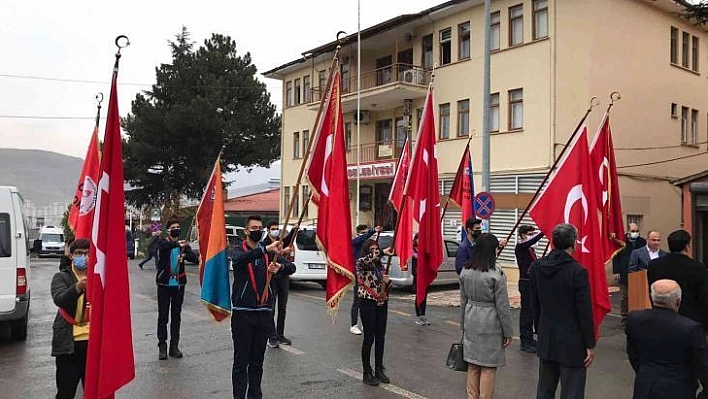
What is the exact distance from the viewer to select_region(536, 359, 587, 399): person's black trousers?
5.25 m

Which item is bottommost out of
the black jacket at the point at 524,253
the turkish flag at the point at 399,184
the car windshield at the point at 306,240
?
the car windshield at the point at 306,240

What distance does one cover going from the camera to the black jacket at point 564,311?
518cm

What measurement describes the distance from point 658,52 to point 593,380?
18378 mm

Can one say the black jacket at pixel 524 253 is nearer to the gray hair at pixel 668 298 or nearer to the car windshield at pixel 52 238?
the gray hair at pixel 668 298

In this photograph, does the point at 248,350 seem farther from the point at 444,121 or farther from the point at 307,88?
the point at 307,88

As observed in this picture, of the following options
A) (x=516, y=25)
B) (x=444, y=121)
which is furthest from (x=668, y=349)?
(x=444, y=121)

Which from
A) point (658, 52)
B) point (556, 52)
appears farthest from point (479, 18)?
point (658, 52)

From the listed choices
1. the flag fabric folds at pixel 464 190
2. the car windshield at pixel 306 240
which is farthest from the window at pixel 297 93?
the flag fabric folds at pixel 464 190

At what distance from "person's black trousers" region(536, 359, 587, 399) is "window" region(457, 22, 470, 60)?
62.9 ft

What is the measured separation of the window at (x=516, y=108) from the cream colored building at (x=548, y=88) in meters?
0.04

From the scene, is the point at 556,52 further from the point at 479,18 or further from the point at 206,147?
the point at 206,147

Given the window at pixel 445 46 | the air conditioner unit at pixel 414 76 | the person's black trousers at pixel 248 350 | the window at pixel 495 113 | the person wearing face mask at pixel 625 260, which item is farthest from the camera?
the air conditioner unit at pixel 414 76

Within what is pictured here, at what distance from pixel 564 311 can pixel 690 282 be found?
4.34 ft

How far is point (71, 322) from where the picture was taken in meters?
4.99
